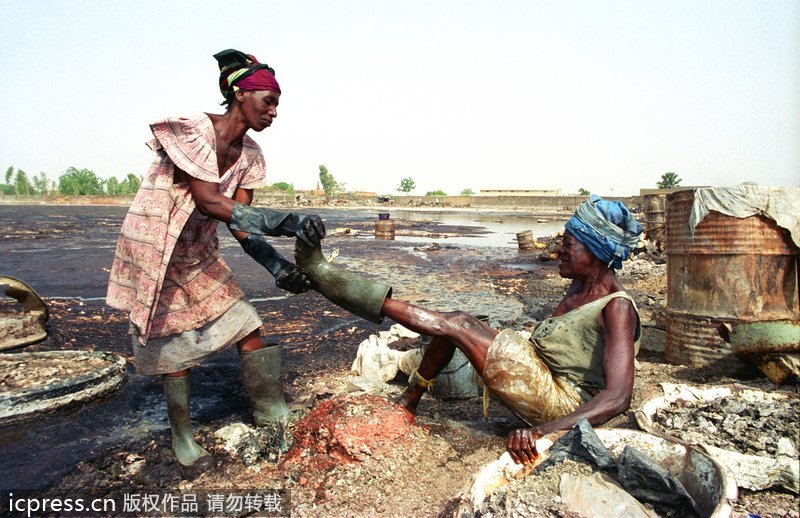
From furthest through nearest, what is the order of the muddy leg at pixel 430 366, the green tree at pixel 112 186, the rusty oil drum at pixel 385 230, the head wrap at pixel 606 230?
the green tree at pixel 112 186 < the rusty oil drum at pixel 385 230 < the muddy leg at pixel 430 366 < the head wrap at pixel 606 230

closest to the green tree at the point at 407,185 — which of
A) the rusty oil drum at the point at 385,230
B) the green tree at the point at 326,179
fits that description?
the green tree at the point at 326,179

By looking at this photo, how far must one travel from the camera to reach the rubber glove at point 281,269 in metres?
2.70

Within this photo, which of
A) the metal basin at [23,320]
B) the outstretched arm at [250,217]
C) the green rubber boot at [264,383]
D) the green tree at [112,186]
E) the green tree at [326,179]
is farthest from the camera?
the green tree at [112,186]

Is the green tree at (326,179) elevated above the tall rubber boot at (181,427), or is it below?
above

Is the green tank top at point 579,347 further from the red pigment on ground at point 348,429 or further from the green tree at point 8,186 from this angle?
the green tree at point 8,186

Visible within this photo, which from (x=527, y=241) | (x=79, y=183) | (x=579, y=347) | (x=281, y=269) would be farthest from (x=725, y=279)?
(x=79, y=183)

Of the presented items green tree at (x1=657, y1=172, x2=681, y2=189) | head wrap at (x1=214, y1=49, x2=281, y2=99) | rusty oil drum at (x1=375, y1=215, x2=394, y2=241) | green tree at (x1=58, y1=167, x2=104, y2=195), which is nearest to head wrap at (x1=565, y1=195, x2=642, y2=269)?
head wrap at (x1=214, y1=49, x2=281, y2=99)

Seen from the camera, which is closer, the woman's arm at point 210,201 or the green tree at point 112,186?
the woman's arm at point 210,201

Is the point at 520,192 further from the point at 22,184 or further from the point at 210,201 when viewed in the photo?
the point at 22,184

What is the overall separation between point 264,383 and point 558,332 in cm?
166

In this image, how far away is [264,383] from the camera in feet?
9.65

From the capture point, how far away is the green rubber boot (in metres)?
2.93

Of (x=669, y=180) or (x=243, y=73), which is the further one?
(x=669, y=180)

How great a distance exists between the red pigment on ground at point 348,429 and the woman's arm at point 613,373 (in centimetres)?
80
